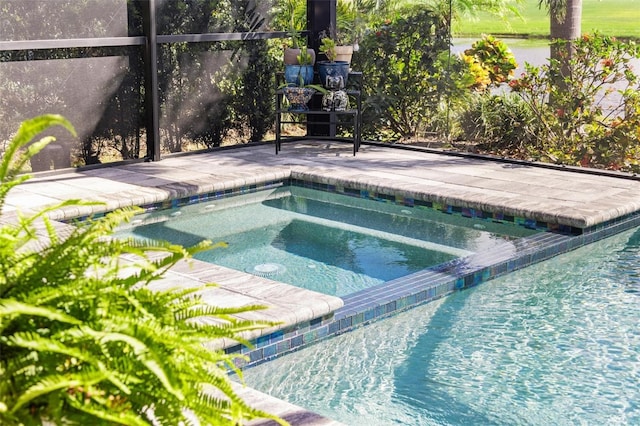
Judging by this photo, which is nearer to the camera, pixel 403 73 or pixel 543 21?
pixel 403 73

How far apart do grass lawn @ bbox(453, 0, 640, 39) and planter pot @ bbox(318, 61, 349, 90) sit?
3.90 feet

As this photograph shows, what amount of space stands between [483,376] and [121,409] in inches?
110

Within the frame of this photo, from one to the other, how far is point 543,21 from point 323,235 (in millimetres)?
4352

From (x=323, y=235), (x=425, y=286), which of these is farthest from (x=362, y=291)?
(x=323, y=235)

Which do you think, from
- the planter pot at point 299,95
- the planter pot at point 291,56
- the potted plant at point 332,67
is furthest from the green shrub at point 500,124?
the planter pot at point 291,56

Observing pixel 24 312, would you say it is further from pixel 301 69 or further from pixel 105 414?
pixel 301 69

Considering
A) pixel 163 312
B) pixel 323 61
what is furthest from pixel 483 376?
pixel 323 61

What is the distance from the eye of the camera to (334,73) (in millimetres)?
9031

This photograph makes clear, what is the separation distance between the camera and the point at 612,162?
8133 mm

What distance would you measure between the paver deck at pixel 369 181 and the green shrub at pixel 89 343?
3.24 m

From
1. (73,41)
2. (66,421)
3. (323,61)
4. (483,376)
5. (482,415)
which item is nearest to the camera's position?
(66,421)

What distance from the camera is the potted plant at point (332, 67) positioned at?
903 centimetres

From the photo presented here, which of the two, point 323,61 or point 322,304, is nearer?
point 322,304

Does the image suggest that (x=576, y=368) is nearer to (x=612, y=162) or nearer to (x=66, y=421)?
(x=66, y=421)
